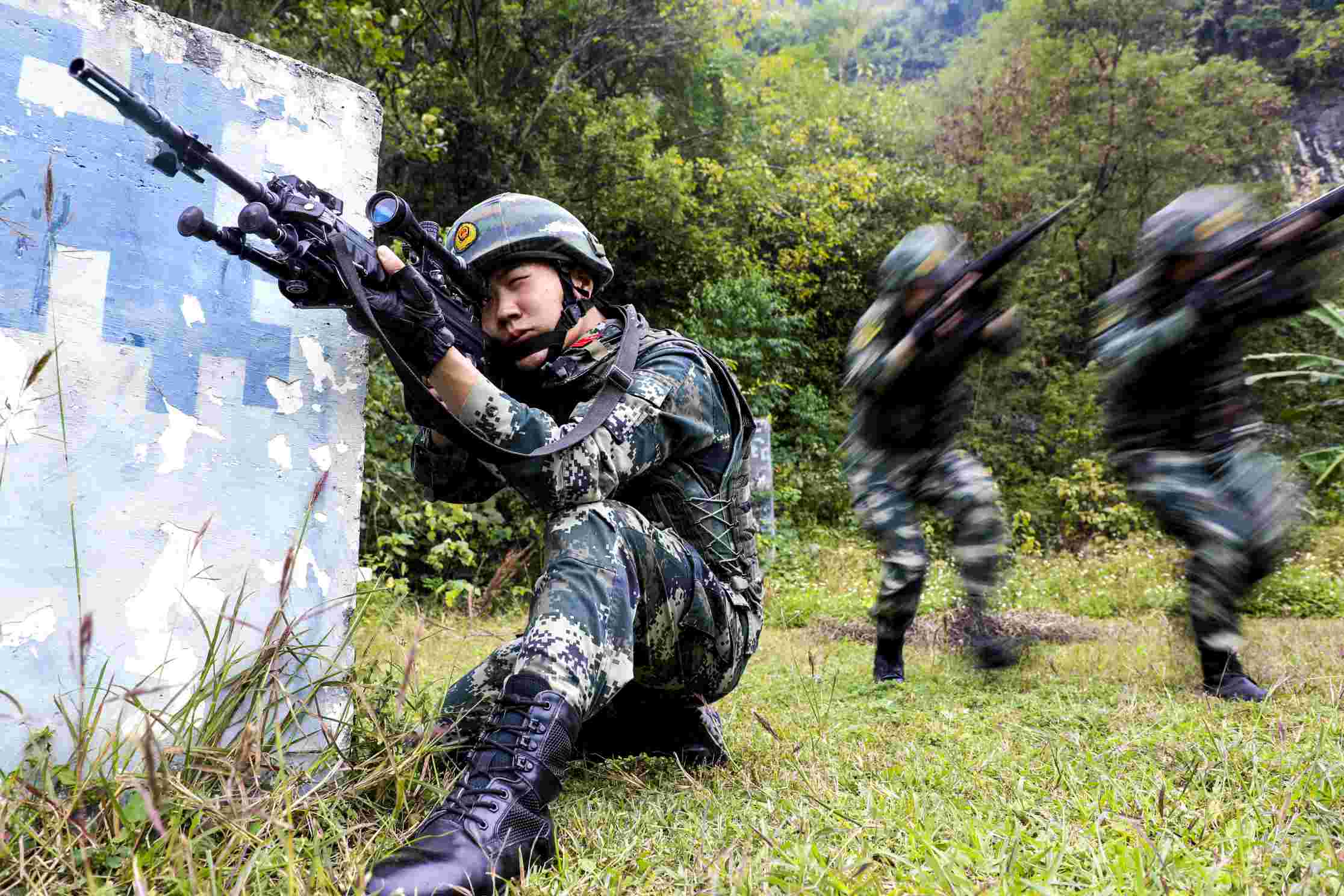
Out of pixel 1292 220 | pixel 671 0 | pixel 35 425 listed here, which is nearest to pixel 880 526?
pixel 1292 220

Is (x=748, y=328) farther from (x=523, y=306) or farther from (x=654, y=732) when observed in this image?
(x=654, y=732)

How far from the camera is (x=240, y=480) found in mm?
1871

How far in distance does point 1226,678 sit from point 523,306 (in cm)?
253

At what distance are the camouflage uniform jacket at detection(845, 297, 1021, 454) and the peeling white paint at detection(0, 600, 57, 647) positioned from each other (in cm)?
314

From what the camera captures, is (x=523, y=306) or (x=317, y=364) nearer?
(x=317, y=364)

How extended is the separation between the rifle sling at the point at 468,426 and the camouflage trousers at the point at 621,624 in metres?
0.15

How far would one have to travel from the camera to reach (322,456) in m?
1.97

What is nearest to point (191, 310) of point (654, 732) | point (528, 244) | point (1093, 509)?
point (528, 244)

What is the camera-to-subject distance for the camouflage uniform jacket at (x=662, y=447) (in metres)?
1.99

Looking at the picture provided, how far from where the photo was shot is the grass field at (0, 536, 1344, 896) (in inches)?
50.1

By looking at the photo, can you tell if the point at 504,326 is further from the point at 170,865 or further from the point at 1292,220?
the point at 1292,220

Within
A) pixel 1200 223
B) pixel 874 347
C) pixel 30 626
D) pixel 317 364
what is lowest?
pixel 30 626

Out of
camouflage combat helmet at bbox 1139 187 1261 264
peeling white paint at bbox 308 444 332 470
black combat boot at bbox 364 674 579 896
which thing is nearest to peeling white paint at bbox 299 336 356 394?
peeling white paint at bbox 308 444 332 470

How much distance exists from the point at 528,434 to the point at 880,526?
2429 mm
